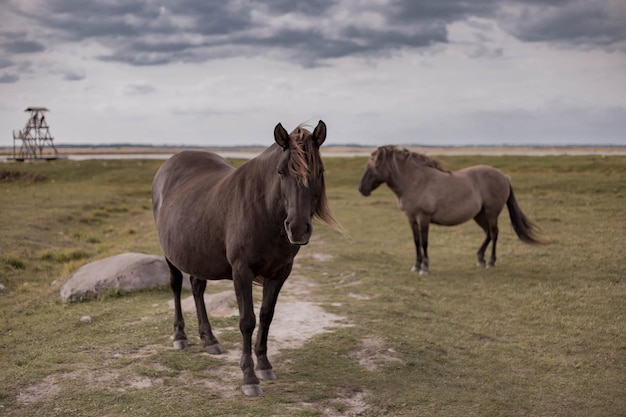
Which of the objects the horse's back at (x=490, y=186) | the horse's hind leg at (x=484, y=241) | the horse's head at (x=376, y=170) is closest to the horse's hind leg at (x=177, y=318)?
the horse's head at (x=376, y=170)

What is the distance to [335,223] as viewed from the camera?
17.0 feet

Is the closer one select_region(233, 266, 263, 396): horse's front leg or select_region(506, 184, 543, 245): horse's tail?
select_region(233, 266, 263, 396): horse's front leg

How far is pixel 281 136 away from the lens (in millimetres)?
4832

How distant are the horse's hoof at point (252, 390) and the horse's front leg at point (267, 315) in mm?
418

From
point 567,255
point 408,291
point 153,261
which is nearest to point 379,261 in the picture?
point 408,291

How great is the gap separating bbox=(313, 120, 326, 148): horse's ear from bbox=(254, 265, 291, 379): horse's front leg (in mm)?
1371

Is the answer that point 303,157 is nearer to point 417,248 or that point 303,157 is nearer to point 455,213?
point 417,248

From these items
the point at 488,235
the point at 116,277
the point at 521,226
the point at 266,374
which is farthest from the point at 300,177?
the point at 521,226

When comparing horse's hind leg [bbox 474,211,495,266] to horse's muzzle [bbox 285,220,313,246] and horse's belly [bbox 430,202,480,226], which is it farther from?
horse's muzzle [bbox 285,220,313,246]

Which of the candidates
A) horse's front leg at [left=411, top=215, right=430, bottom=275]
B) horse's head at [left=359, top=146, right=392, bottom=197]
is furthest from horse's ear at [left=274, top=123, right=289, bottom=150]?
horse's head at [left=359, top=146, right=392, bottom=197]

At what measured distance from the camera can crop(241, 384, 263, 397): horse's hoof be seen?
5.28 metres

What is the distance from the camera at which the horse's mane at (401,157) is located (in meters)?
13.0

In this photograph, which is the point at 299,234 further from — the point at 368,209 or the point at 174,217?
the point at 368,209

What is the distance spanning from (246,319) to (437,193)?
8117 mm
